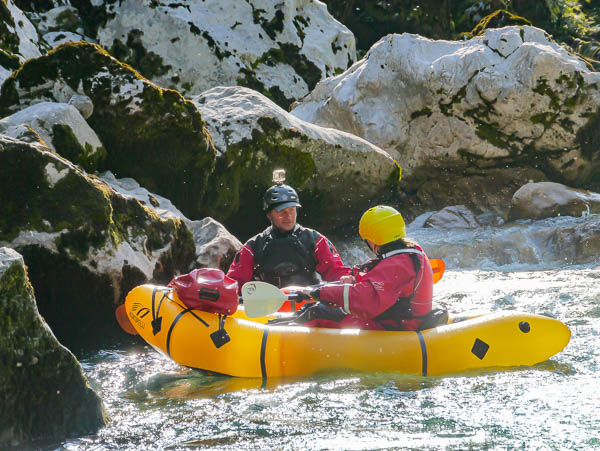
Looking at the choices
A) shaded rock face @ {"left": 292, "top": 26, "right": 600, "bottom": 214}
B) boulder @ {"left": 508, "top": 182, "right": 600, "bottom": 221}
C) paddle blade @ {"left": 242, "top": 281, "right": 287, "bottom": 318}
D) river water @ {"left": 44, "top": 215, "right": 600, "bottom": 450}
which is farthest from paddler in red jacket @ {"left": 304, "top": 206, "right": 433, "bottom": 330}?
shaded rock face @ {"left": 292, "top": 26, "right": 600, "bottom": 214}

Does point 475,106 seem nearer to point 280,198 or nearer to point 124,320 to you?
point 280,198

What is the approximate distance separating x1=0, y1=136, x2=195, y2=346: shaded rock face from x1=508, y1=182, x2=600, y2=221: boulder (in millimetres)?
6706

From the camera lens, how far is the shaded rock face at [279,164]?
8266 millimetres

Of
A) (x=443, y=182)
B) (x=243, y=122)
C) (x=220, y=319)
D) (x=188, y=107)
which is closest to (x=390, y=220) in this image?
(x=220, y=319)

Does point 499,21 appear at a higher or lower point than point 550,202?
higher

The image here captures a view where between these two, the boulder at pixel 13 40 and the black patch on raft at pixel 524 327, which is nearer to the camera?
the black patch on raft at pixel 524 327

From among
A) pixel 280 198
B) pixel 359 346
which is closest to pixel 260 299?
pixel 359 346

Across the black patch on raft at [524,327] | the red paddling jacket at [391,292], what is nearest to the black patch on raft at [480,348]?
the black patch on raft at [524,327]

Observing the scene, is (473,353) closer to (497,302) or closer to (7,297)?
(497,302)

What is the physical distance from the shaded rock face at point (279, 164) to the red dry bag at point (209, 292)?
3.38 meters

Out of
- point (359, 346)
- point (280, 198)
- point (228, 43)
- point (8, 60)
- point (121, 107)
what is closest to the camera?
point (359, 346)

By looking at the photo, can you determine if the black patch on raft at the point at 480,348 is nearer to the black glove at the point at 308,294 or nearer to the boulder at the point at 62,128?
the black glove at the point at 308,294

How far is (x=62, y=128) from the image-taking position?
6059mm

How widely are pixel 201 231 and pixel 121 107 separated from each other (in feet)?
5.34
